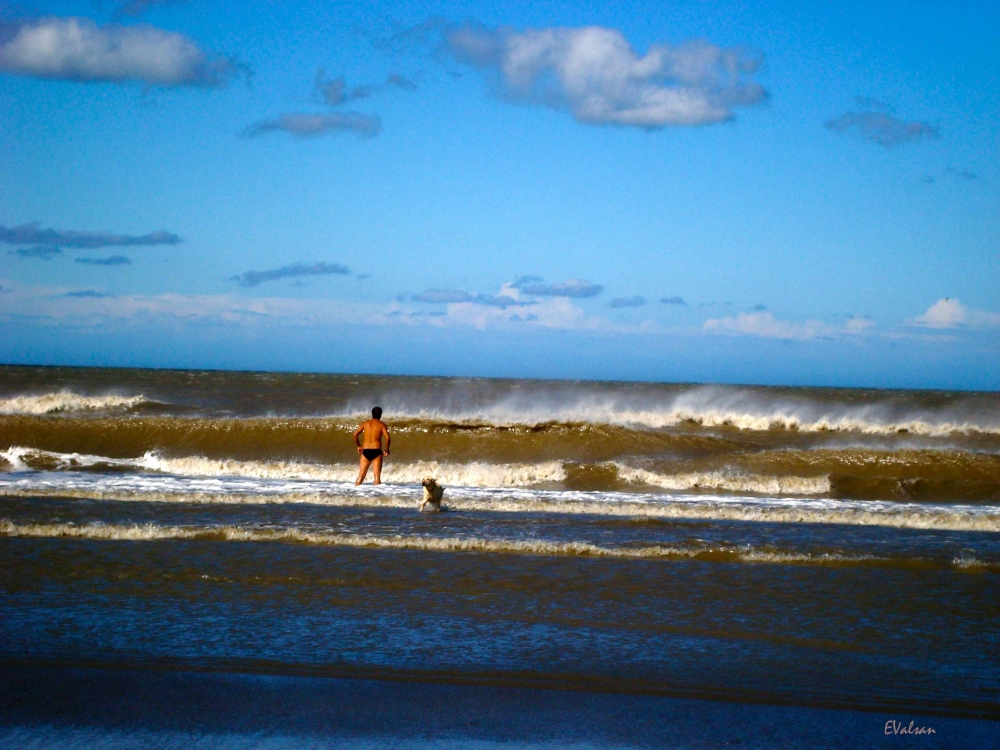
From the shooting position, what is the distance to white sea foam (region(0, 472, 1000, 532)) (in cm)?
1354

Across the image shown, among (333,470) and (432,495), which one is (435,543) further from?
(333,470)

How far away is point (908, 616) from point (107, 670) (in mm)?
6657

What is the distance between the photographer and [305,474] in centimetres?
1823

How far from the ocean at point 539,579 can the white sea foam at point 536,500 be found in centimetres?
9

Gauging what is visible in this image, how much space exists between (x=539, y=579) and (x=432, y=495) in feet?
13.9

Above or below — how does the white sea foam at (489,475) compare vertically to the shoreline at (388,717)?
above

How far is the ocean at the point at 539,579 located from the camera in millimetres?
6391

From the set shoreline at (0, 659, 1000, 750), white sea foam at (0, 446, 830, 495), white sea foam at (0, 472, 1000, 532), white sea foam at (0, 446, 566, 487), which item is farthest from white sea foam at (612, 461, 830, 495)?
shoreline at (0, 659, 1000, 750)

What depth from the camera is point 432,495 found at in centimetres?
1307

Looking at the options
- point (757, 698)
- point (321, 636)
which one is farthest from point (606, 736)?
point (321, 636)

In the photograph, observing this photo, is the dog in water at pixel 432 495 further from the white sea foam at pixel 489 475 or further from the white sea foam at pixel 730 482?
the white sea foam at pixel 730 482

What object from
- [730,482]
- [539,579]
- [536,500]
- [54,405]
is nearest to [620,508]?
[536,500]

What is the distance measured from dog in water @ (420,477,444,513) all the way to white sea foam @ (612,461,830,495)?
619 centimetres

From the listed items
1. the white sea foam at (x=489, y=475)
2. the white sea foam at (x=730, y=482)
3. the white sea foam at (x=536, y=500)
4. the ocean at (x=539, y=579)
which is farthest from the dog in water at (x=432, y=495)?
the white sea foam at (x=730, y=482)
